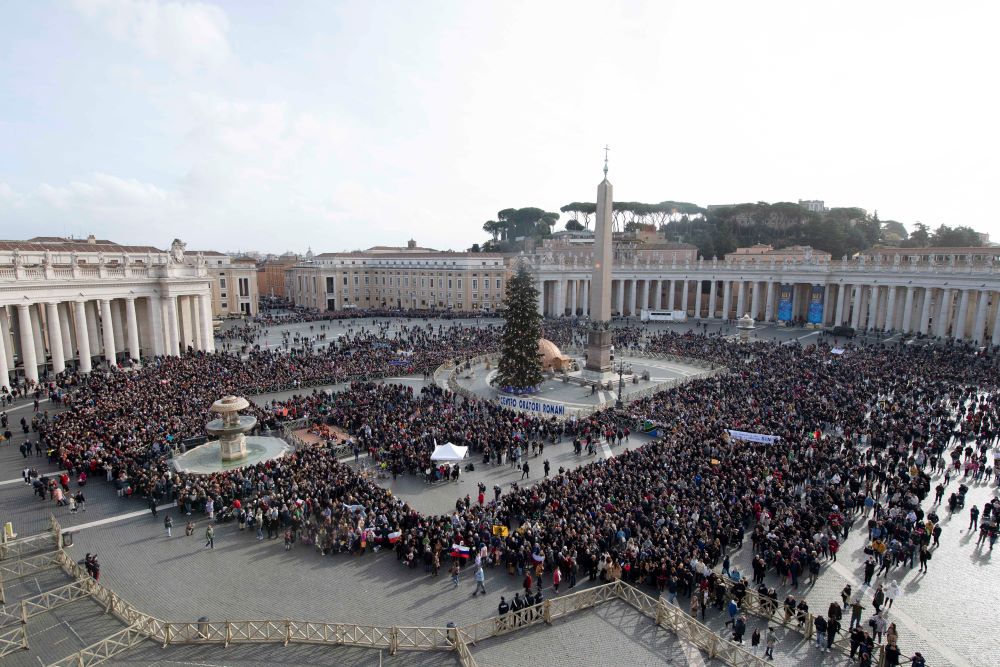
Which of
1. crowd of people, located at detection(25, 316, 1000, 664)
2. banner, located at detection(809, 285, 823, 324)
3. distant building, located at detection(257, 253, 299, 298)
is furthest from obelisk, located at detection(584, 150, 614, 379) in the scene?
distant building, located at detection(257, 253, 299, 298)

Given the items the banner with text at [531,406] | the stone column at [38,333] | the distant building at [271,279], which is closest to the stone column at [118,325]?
the stone column at [38,333]

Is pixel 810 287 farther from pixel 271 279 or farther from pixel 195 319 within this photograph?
pixel 271 279

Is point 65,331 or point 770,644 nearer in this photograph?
point 770,644

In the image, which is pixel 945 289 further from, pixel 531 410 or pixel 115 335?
pixel 115 335

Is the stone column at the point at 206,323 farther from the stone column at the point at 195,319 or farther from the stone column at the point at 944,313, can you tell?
the stone column at the point at 944,313

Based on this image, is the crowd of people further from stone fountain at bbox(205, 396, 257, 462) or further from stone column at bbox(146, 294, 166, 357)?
stone column at bbox(146, 294, 166, 357)

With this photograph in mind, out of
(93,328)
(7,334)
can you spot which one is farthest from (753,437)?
(93,328)

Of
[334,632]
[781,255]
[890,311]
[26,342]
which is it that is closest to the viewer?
[334,632]

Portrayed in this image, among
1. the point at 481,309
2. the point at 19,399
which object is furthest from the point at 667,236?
the point at 19,399
